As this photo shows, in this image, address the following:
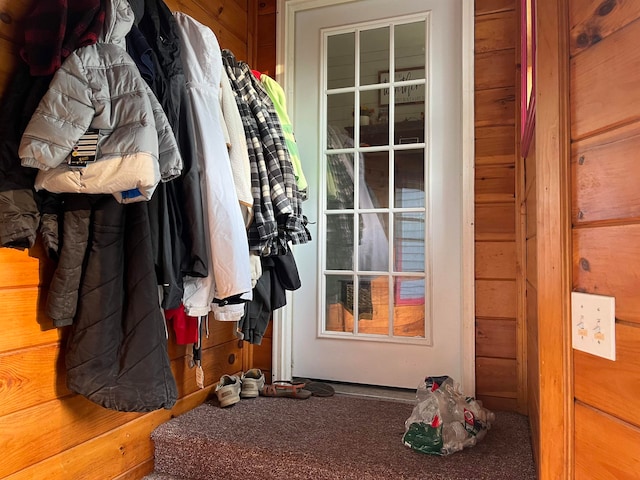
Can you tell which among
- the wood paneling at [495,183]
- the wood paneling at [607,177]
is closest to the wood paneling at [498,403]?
the wood paneling at [495,183]

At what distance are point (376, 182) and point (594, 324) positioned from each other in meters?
1.38

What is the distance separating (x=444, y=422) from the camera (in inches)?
56.2

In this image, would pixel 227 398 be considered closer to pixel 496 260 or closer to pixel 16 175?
pixel 16 175

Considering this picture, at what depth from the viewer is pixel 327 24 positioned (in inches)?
85.1

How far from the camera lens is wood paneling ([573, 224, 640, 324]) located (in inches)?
28.4

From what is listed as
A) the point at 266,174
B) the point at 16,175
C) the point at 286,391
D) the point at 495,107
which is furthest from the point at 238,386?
the point at 495,107

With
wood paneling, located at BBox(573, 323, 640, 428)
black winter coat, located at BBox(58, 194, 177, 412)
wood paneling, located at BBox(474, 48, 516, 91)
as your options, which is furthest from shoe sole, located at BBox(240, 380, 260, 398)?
wood paneling, located at BBox(474, 48, 516, 91)

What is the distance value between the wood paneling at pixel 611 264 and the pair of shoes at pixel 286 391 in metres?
1.33

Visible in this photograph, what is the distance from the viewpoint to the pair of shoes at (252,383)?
1.87 m

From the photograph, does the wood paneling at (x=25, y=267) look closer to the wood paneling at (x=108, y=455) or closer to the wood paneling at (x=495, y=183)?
the wood paneling at (x=108, y=455)

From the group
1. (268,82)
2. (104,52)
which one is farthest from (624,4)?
(268,82)

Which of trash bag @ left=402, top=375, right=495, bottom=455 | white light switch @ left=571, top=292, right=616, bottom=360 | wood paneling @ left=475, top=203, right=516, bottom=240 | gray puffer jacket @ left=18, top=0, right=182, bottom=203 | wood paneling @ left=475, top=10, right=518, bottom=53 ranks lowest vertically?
trash bag @ left=402, top=375, right=495, bottom=455

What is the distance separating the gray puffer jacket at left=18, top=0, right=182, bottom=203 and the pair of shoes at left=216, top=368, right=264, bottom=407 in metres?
1.04

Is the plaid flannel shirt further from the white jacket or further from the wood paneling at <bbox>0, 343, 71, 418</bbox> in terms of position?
the wood paneling at <bbox>0, 343, 71, 418</bbox>
